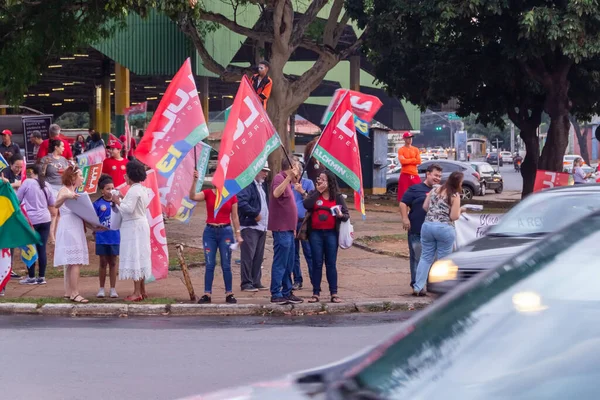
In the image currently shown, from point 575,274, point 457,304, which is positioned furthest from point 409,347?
point 575,274

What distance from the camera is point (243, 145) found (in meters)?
12.0

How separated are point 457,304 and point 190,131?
9313 millimetres

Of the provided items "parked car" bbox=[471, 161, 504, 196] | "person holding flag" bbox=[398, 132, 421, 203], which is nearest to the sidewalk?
"person holding flag" bbox=[398, 132, 421, 203]

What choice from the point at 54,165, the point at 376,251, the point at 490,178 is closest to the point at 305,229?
the point at 376,251

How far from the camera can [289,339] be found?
377 inches

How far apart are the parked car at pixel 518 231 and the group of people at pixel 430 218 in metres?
1.57

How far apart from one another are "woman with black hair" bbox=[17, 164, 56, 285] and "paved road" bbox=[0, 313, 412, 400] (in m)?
2.70

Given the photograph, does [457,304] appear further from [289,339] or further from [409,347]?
[289,339]

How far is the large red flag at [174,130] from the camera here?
40.3 ft

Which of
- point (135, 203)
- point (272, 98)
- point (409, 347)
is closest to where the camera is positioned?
point (409, 347)

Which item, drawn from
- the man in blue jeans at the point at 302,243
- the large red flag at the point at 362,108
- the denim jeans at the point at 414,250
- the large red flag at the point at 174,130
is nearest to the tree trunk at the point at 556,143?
the large red flag at the point at 362,108

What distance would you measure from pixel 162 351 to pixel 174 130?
4.37 m

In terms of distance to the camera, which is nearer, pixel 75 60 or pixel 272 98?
pixel 272 98

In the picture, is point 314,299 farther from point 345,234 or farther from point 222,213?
point 222,213
